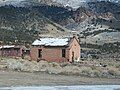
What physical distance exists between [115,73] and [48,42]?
17793mm

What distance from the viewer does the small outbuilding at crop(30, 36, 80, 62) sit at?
61.8m

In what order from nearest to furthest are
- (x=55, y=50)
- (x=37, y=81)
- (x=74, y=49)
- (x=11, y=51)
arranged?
(x=37, y=81) < (x=55, y=50) < (x=74, y=49) < (x=11, y=51)

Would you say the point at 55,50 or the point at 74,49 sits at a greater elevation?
the point at 74,49

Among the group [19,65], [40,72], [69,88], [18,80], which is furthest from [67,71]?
[69,88]

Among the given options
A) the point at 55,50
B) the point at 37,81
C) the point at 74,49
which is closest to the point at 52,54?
the point at 55,50

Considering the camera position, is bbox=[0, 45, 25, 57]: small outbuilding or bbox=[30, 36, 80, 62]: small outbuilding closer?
bbox=[30, 36, 80, 62]: small outbuilding

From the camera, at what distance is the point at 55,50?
61781mm

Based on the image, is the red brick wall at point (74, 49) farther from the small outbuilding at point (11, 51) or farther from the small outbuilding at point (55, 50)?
the small outbuilding at point (11, 51)

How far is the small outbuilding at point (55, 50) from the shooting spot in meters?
61.8

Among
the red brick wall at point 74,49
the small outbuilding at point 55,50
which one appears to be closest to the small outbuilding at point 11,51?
the small outbuilding at point 55,50

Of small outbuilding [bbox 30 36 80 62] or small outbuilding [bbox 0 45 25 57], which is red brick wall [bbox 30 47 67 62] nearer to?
small outbuilding [bbox 30 36 80 62]

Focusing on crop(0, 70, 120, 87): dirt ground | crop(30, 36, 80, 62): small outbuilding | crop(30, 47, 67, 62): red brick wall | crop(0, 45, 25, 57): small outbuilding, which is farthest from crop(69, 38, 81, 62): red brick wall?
crop(0, 70, 120, 87): dirt ground

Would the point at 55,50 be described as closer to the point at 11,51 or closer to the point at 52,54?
the point at 52,54

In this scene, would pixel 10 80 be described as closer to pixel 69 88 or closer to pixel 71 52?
pixel 69 88
